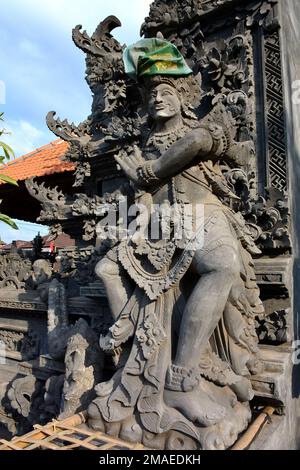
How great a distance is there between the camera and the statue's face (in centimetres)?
276

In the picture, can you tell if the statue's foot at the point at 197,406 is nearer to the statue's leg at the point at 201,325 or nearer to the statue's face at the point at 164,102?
the statue's leg at the point at 201,325

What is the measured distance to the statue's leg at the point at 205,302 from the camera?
233 centimetres

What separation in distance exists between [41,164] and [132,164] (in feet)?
22.5

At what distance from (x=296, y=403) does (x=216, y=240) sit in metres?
1.95

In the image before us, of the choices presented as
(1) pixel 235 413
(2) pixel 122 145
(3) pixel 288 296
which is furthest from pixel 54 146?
(1) pixel 235 413

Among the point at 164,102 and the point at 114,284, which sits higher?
the point at 164,102

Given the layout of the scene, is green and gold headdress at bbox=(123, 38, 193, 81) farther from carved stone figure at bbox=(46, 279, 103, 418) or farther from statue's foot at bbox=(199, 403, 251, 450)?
statue's foot at bbox=(199, 403, 251, 450)

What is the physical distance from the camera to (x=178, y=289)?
2.60 m

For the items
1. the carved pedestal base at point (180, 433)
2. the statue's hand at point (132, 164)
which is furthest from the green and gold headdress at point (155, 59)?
the carved pedestal base at point (180, 433)

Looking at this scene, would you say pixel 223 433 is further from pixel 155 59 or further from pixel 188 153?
pixel 155 59

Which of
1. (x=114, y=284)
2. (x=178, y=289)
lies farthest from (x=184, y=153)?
(x=114, y=284)

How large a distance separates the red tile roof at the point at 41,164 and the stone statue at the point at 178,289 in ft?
17.7

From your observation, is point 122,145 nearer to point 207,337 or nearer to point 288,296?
point 288,296

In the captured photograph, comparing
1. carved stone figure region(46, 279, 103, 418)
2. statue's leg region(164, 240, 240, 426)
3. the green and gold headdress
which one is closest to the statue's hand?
the green and gold headdress
